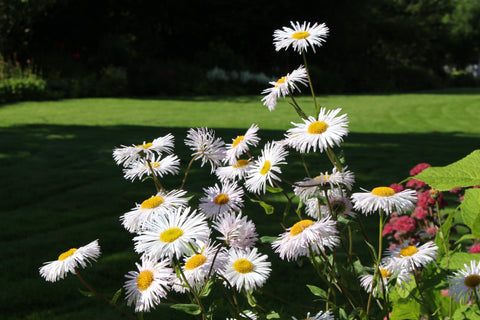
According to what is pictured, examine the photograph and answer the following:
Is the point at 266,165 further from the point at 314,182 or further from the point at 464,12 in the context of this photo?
the point at 464,12

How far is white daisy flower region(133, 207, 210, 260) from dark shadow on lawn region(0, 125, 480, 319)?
84.1 inches

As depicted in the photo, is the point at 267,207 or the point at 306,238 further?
the point at 267,207

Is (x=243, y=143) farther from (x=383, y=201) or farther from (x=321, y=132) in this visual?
(x=383, y=201)

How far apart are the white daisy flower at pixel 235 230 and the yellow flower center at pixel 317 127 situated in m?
0.33

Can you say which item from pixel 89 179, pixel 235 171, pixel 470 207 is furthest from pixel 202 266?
pixel 89 179

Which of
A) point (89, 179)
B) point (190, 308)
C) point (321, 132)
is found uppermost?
point (321, 132)

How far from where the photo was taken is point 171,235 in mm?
1203

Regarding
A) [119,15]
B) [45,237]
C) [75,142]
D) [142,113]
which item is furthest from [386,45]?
[45,237]

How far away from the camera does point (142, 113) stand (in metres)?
12.4

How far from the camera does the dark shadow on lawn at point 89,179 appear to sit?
3.86 m

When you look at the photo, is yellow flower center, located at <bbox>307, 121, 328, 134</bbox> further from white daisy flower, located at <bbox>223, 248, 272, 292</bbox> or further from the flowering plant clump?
white daisy flower, located at <bbox>223, 248, 272, 292</bbox>

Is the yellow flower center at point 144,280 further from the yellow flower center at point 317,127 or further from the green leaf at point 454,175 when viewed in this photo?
the green leaf at point 454,175

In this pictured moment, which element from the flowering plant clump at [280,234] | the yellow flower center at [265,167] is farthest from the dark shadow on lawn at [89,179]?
the yellow flower center at [265,167]

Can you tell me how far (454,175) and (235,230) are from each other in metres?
0.64
